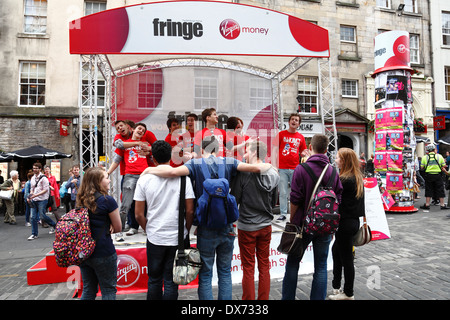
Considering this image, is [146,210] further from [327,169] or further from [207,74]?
[207,74]

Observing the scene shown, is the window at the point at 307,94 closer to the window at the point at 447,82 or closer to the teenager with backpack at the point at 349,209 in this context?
the window at the point at 447,82

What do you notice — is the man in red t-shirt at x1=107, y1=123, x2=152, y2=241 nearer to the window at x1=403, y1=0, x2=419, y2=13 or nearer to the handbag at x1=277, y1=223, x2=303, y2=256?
the handbag at x1=277, y1=223, x2=303, y2=256

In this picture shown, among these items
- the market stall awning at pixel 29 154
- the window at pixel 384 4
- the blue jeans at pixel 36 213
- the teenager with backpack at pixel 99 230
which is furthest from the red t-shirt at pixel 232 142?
the window at pixel 384 4

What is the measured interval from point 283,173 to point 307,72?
12.7m

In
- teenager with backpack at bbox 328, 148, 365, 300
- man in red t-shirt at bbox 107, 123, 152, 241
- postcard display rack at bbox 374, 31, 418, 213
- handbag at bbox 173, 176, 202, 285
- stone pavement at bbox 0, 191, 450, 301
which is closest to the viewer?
handbag at bbox 173, 176, 202, 285

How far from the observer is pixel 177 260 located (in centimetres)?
261

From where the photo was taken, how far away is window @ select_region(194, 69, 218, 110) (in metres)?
9.09

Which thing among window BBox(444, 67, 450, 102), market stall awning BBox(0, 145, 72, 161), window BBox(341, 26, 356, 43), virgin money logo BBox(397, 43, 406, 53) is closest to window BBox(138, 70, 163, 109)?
market stall awning BBox(0, 145, 72, 161)

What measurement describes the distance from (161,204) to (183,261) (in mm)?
542

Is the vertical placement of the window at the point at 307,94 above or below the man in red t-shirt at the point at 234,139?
above

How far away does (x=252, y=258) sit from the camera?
3061mm

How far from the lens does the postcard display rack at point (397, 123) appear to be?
355 inches

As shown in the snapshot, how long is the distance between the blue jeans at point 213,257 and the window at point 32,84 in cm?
1499

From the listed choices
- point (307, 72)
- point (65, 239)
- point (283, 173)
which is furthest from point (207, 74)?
point (307, 72)
